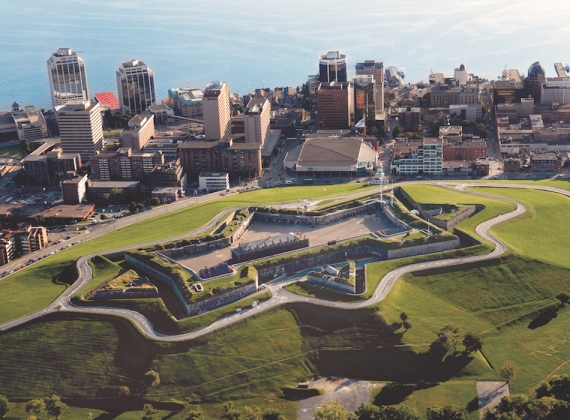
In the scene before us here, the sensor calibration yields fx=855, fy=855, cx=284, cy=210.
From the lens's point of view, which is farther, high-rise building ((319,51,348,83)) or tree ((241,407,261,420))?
high-rise building ((319,51,348,83))

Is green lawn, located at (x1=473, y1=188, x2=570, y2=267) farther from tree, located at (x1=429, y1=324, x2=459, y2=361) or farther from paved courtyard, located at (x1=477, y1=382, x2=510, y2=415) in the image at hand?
paved courtyard, located at (x1=477, y1=382, x2=510, y2=415)

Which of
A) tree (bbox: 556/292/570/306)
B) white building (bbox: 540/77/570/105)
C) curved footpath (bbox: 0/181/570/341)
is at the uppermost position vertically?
white building (bbox: 540/77/570/105)

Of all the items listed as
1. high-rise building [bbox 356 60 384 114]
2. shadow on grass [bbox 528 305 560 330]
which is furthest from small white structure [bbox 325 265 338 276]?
high-rise building [bbox 356 60 384 114]

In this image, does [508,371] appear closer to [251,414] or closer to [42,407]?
[251,414]

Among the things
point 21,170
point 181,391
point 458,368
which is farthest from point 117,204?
point 458,368

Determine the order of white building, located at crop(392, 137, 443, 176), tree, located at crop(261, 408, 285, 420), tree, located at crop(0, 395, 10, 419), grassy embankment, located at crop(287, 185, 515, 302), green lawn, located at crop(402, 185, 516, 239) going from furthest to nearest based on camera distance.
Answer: white building, located at crop(392, 137, 443, 176)
green lawn, located at crop(402, 185, 516, 239)
grassy embankment, located at crop(287, 185, 515, 302)
tree, located at crop(0, 395, 10, 419)
tree, located at crop(261, 408, 285, 420)

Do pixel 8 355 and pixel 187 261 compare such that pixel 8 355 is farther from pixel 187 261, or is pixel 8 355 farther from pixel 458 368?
pixel 458 368

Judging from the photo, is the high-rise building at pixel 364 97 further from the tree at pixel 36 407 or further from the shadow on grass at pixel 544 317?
the tree at pixel 36 407
